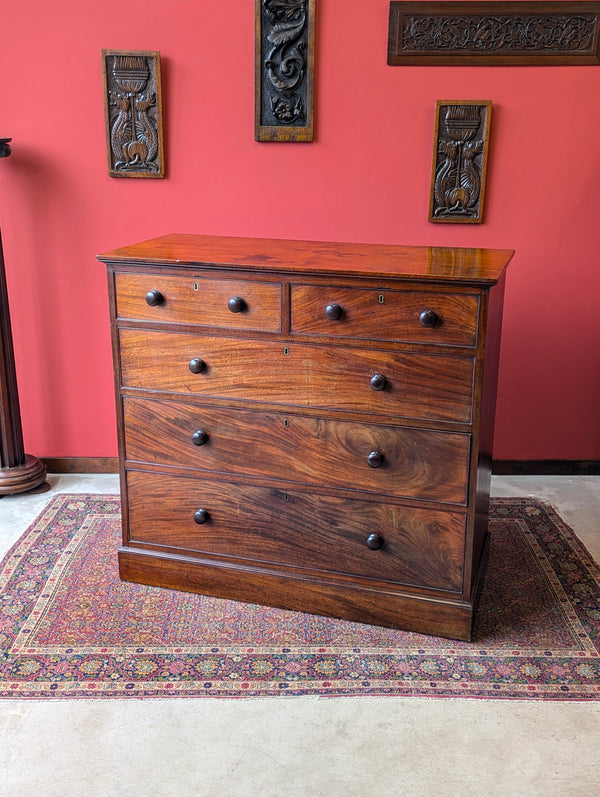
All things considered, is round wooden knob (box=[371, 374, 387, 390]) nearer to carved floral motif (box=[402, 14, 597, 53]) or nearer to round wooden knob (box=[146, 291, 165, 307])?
round wooden knob (box=[146, 291, 165, 307])

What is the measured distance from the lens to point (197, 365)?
246 cm

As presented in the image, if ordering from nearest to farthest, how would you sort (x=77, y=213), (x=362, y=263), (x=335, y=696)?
1. (x=335, y=696)
2. (x=362, y=263)
3. (x=77, y=213)

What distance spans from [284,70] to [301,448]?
152 centimetres

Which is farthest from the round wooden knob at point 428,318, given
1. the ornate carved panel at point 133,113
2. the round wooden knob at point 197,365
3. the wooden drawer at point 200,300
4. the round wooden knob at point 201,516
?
the ornate carved panel at point 133,113

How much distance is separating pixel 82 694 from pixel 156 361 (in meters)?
0.96

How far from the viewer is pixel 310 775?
1915 mm

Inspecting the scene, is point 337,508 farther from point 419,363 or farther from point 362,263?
point 362,263

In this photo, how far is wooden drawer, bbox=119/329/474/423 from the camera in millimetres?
2277

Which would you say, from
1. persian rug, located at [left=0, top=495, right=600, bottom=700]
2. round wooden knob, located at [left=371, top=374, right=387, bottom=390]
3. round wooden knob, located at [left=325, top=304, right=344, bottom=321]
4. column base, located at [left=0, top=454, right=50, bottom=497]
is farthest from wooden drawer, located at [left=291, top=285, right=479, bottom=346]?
column base, located at [left=0, top=454, right=50, bottom=497]

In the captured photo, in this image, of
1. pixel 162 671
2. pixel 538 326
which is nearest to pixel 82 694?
pixel 162 671

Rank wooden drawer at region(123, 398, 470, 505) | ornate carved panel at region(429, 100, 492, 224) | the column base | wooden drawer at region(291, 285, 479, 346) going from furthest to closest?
the column base
ornate carved panel at region(429, 100, 492, 224)
wooden drawer at region(123, 398, 470, 505)
wooden drawer at region(291, 285, 479, 346)

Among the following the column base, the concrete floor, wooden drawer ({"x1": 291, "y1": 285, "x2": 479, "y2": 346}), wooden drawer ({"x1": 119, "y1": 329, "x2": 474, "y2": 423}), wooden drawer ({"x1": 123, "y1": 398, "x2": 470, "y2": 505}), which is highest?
wooden drawer ({"x1": 291, "y1": 285, "x2": 479, "y2": 346})

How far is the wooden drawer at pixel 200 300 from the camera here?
237 cm

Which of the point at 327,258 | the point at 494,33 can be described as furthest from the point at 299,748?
the point at 494,33
